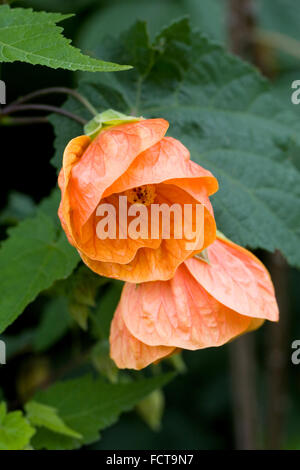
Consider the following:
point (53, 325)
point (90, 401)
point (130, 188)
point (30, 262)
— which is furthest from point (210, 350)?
point (130, 188)

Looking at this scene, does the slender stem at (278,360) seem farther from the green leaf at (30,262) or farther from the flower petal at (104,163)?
the flower petal at (104,163)

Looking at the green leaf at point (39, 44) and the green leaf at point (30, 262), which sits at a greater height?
the green leaf at point (39, 44)

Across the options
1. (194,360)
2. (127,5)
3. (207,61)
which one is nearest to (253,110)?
(207,61)

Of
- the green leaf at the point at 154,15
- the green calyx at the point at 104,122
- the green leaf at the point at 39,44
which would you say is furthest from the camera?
the green leaf at the point at 154,15

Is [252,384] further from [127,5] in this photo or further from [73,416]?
[127,5]

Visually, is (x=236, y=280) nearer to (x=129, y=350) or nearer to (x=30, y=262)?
(x=129, y=350)

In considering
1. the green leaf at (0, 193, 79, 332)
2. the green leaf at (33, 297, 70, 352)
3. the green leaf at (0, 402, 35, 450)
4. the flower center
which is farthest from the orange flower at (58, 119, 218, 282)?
the green leaf at (33, 297, 70, 352)

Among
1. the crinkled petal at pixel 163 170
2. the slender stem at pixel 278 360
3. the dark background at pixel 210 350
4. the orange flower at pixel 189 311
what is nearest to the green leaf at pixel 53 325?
the dark background at pixel 210 350
